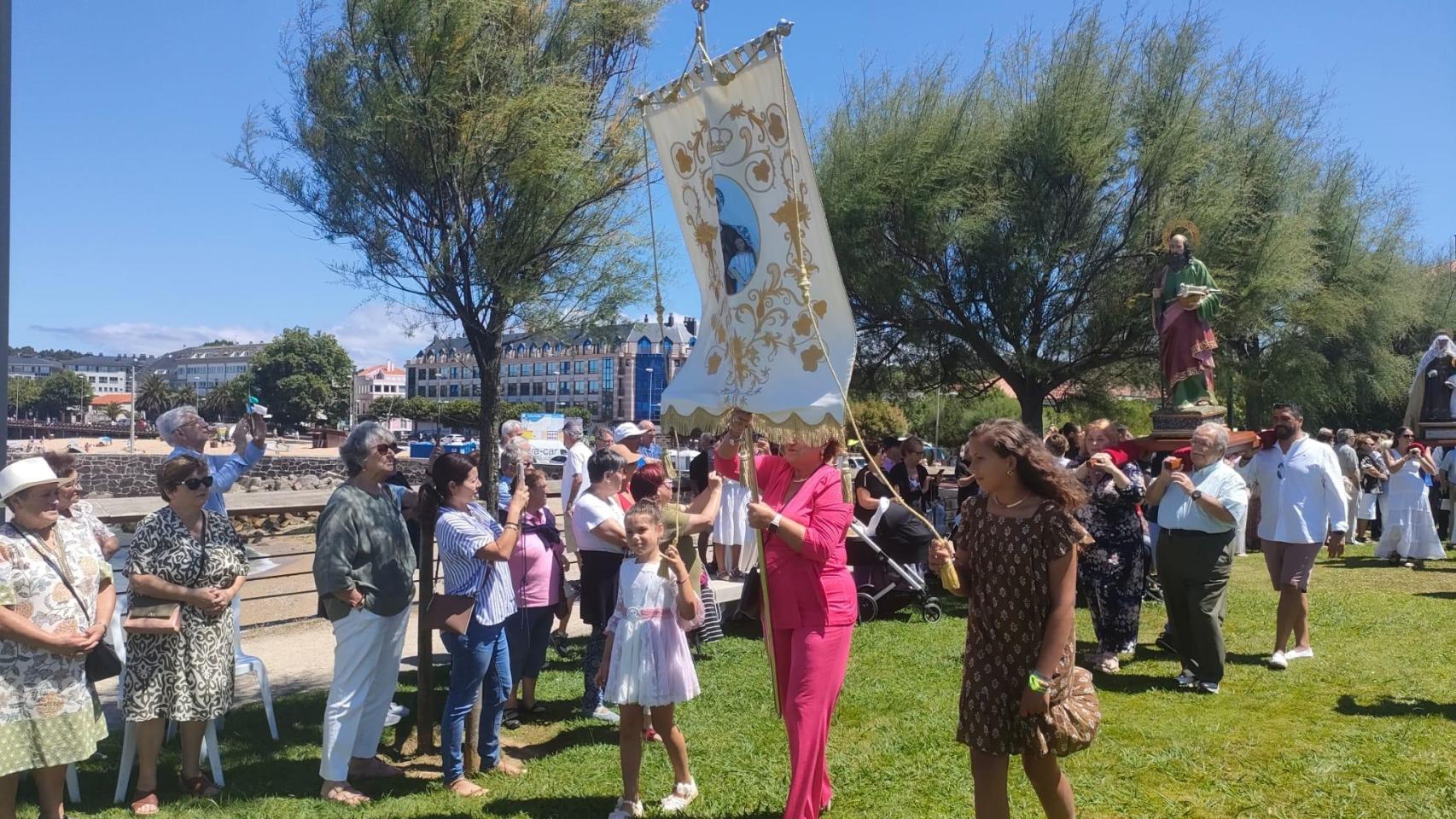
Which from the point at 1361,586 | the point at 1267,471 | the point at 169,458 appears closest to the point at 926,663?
the point at 1267,471

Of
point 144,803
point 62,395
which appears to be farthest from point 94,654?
point 62,395

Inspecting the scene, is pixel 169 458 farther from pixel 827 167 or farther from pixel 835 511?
pixel 827 167

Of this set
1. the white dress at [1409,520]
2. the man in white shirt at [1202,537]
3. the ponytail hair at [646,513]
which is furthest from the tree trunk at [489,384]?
the white dress at [1409,520]

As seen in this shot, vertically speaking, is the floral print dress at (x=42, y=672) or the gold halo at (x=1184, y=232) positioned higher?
the gold halo at (x=1184, y=232)

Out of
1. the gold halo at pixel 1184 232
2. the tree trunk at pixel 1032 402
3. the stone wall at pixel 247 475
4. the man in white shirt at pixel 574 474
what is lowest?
the stone wall at pixel 247 475

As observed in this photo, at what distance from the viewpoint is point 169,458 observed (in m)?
4.95

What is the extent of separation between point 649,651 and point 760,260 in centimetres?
187

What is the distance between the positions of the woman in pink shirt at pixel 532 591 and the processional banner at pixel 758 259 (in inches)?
70.8

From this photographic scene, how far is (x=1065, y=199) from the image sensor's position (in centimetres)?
1881

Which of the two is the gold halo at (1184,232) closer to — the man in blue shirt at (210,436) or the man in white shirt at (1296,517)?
the man in white shirt at (1296,517)

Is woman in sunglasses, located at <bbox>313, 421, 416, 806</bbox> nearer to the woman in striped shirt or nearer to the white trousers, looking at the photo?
the white trousers

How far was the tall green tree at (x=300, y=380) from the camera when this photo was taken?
3816 inches

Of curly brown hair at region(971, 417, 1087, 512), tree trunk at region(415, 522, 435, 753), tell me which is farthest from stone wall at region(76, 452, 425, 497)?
curly brown hair at region(971, 417, 1087, 512)

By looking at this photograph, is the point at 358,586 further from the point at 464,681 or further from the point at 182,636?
the point at 182,636
